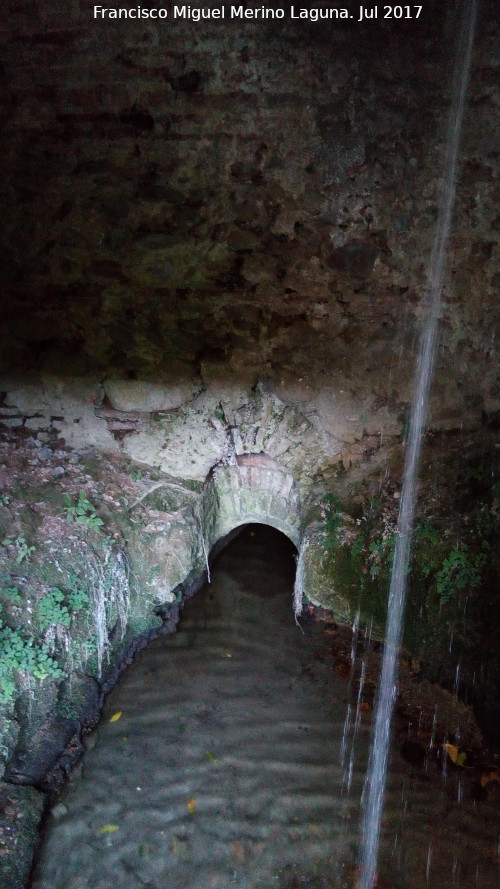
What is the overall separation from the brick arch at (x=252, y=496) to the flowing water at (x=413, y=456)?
79 centimetres

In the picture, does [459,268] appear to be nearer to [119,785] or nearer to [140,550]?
[140,550]

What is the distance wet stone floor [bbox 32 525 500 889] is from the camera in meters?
2.62

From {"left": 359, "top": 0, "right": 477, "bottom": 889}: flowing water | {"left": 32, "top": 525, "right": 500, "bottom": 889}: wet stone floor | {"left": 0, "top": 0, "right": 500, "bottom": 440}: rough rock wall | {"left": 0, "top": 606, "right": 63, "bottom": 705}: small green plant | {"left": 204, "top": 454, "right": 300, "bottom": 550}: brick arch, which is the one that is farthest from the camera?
{"left": 204, "top": 454, "right": 300, "bottom": 550}: brick arch

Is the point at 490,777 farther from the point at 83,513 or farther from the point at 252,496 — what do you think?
the point at 83,513

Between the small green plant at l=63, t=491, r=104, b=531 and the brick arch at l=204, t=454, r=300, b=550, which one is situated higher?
the brick arch at l=204, t=454, r=300, b=550

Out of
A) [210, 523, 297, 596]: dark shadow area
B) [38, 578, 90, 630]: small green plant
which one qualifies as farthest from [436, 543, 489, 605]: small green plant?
[38, 578, 90, 630]: small green plant

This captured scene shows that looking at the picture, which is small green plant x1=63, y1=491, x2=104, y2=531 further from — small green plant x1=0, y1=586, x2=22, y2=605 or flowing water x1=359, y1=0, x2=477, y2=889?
flowing water x1=359, y1=0, x2=477, y2=889

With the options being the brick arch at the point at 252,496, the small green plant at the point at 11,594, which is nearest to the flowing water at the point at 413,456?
the brick arch at the point at 252,496

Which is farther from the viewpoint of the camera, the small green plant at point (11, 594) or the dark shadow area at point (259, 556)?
the dark shadow area at point (259, 556)

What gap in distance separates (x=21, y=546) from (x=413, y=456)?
8.02 feet

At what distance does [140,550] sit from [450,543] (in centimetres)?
187

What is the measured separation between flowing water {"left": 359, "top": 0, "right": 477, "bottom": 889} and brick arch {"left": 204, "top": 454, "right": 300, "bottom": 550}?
792 mm

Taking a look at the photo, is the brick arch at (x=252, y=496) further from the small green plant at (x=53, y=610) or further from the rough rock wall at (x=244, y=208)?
the small green plant at (x=53, y=610)

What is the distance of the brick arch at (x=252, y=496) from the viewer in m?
4.08
